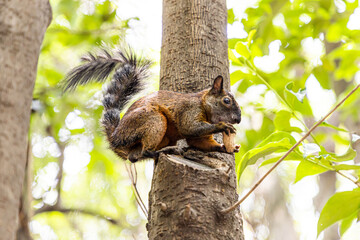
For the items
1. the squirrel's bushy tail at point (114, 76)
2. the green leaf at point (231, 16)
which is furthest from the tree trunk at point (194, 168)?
the green leaf at point (231, 16)

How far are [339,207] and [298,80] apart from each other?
3.39ft

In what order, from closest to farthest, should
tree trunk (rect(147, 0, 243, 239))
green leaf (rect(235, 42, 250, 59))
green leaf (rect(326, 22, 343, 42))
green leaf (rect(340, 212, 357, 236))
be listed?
tree trunk (rect(147, 0, 243, 239)) → green leaf (rect(340, 212, 357, 236)) → green leaf (rect(235, 42, 250, 59)) → green leaf (rect(326, 22, 343, 42))

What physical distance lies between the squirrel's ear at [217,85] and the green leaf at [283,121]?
34cm

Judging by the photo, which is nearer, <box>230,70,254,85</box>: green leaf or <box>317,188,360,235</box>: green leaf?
<box>317,188,360,235</box>: green leaf

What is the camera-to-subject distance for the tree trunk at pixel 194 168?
1061mm

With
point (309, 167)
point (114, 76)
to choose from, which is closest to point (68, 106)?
point (114, 76)

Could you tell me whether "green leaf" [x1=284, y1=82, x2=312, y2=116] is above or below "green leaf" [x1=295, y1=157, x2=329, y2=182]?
above

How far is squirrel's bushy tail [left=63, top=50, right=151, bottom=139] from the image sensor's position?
1.67m

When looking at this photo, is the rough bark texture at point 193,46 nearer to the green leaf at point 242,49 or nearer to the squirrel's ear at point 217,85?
the squirrel's ear at point 217,85

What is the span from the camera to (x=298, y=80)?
7.65 feet

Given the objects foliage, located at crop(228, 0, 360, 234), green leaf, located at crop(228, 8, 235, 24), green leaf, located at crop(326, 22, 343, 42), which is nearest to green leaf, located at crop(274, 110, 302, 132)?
foliage, located at crop(228, 0, 360, 234)

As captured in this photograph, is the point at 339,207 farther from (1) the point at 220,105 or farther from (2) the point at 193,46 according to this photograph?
(2) the point at 193,46

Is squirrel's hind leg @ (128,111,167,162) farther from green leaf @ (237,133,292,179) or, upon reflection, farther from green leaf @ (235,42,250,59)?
green leaf @ (235,42,250,59)

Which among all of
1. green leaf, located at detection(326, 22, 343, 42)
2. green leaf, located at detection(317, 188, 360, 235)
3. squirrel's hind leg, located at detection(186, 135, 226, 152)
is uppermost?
green leaf, located at detection(326, 22, 343, 42)
